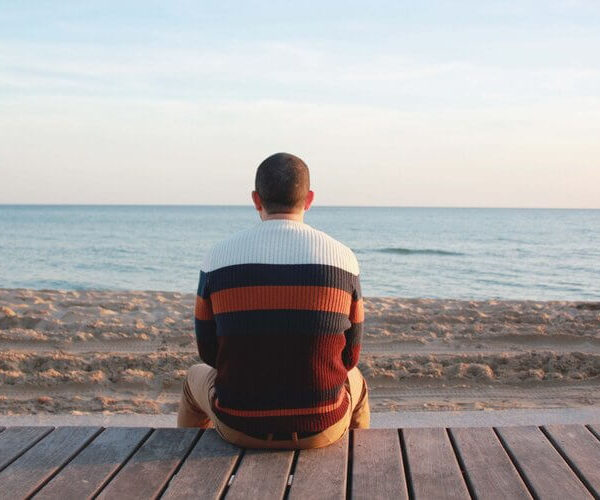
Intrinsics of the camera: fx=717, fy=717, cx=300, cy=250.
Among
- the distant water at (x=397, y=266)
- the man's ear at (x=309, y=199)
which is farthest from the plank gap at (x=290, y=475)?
the distant water at (x=397, y=266)

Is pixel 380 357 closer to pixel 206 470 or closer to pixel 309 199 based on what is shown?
pixel 309 199

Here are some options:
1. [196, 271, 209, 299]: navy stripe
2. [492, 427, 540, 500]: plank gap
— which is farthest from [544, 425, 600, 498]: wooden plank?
[196, 271, 209, 299]: navy stripe

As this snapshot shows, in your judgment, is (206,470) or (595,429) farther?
(595,429)

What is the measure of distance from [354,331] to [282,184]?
2.18 ft

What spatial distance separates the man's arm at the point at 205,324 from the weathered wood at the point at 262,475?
0.42 metres

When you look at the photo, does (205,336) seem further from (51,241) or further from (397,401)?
(51,241)

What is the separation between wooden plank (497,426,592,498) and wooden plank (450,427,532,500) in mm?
42

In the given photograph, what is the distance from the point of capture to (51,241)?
135 ft

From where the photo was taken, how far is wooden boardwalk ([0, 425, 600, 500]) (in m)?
2.49

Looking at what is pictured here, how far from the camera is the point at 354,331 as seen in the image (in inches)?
113

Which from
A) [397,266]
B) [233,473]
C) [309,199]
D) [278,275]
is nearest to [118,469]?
[233,473]

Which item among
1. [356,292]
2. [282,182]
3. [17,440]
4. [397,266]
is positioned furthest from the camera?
[397,266]


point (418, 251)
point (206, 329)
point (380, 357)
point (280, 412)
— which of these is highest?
point (206, 329)

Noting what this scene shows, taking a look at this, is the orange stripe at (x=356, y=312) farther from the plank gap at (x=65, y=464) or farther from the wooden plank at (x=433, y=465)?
the plank gap at (x=65, y=464)
